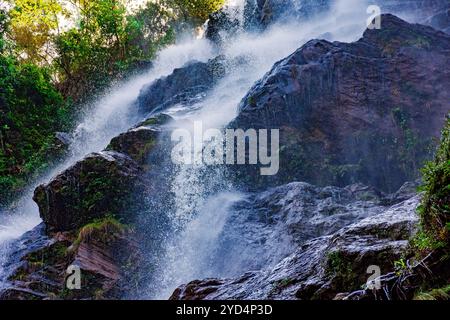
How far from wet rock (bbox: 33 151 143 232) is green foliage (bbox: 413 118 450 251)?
31.9 ft

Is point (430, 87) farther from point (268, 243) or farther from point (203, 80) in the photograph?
point (203, 80)

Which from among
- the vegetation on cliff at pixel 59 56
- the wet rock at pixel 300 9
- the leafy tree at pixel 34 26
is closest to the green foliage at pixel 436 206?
the wet rock at pixel 300 9

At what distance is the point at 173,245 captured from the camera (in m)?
11.3

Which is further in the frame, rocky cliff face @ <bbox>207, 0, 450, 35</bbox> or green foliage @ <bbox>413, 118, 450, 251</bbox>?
rocky cliff face @ <bbox>207, 0, 450, 35</bbox>

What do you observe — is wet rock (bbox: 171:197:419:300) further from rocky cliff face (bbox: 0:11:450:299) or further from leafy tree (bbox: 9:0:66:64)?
leafy tree (bbox: 9:0:66:64)

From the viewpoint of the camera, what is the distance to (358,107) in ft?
40.8

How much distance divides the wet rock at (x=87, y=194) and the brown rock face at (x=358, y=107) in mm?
3451

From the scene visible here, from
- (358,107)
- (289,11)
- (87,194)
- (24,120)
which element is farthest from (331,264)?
(24,120)

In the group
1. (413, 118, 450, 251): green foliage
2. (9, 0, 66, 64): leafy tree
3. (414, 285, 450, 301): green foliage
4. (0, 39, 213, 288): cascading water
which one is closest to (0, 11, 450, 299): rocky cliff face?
(0, 39, 213, 288): cascading water

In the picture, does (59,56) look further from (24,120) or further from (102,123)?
(102,123)

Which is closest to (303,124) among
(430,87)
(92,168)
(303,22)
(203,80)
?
(430,87)

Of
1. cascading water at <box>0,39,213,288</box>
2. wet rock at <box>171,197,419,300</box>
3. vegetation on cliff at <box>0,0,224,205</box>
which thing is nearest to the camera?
wet rock at <box>171,197,419,300</box>

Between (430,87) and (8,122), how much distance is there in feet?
65.5

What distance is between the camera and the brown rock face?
38.7 ft
